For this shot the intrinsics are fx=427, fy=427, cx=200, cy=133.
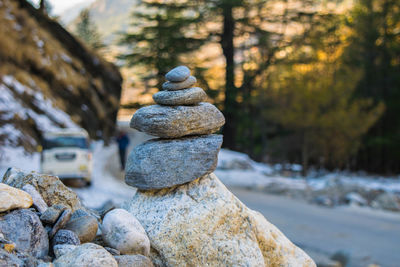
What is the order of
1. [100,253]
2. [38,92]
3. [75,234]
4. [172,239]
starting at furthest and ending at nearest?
[38,92]
[172,239]
[75,234]
[100,253]

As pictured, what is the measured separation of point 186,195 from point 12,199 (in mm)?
1865

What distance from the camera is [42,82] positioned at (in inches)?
971

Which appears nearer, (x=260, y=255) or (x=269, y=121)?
(x=260, y=255)

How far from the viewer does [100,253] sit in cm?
349

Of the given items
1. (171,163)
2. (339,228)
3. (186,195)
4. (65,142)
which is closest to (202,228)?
(186,195)

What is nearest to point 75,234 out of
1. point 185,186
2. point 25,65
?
point 185,186

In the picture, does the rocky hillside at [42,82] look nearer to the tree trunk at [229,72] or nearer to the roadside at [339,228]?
the tree trunk at [229,72]

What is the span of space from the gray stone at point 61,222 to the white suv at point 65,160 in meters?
10.9

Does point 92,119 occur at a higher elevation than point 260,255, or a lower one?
lower

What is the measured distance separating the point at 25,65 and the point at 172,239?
22.1 meters

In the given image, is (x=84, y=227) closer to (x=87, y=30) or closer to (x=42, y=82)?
(x=42, y=82)

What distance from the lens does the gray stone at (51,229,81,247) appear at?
389 centimetres

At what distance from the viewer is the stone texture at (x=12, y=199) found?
3.78 metres

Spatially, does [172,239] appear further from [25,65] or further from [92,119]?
[92,119]
